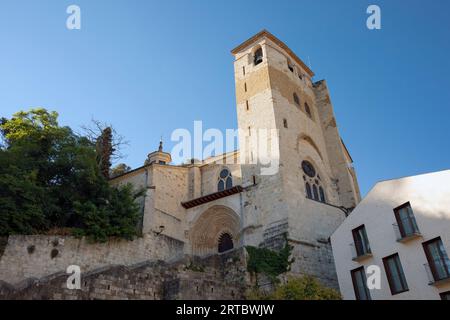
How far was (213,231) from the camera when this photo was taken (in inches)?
912

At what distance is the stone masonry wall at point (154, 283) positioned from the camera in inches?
481

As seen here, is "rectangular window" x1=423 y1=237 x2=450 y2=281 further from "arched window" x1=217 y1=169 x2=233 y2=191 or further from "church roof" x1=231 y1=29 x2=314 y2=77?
"church roof" x1=231 y1=29 x2=314 y2=77

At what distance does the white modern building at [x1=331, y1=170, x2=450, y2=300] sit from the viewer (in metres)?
12.8

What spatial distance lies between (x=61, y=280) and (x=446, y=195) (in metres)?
12.8

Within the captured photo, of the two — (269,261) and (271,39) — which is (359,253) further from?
(271,39)

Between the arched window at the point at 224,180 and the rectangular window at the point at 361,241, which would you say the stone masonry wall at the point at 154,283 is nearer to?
the rectangular window at the point at 361,241

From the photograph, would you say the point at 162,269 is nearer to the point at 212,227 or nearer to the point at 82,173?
the point at 82,173

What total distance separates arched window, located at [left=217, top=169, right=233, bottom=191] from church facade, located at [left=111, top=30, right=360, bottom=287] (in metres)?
0.07

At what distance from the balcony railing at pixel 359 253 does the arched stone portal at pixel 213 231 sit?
Answer: 817 cm
